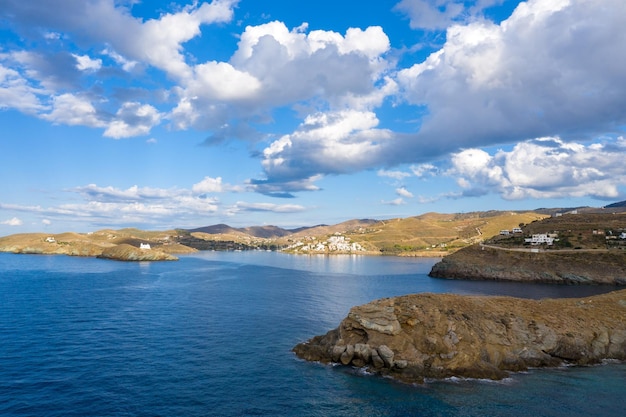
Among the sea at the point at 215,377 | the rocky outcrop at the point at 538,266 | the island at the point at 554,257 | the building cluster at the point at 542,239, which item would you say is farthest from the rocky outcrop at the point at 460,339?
the building cluster at the point at 542,239

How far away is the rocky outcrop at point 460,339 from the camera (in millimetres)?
42312

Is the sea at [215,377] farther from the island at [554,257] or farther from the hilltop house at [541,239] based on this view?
the hilltop house at [541,239]

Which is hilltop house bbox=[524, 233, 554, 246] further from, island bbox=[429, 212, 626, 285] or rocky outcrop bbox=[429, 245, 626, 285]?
rocky outcrop bbox=[429, 245, 626, 285]

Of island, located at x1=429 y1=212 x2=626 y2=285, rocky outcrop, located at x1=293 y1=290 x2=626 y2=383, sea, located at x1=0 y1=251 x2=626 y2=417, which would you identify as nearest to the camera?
sea, located at x1=0 y1=251 x2=626 y2=417

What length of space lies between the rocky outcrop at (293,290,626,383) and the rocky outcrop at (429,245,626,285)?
8081 cm

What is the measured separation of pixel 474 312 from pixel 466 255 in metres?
108

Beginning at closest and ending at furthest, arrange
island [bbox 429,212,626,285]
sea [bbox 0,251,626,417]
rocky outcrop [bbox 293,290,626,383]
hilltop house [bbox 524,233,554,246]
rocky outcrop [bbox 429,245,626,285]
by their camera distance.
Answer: sea [bbox 0,251,626,417], rocky outcrop [bbox 293,290,626,383], rocky outcrop [bbox 429,245,626,285], island [bbox 429,212,626,285], hilltop house [bbox 524,233,554,246]

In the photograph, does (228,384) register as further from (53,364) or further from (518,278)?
(518,278)

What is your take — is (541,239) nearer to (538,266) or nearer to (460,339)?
(538,266)

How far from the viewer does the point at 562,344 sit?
154 feet

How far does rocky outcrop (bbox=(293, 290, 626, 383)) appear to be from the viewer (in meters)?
42.3

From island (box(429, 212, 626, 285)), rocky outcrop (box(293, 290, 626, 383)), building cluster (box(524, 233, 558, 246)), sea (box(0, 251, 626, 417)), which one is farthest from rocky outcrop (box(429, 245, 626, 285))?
sea (box(0, 251, 626, 417))

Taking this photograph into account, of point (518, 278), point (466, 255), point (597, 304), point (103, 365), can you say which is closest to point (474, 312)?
point (597, 304)

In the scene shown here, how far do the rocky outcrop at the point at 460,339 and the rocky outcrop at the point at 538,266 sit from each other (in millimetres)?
80807
